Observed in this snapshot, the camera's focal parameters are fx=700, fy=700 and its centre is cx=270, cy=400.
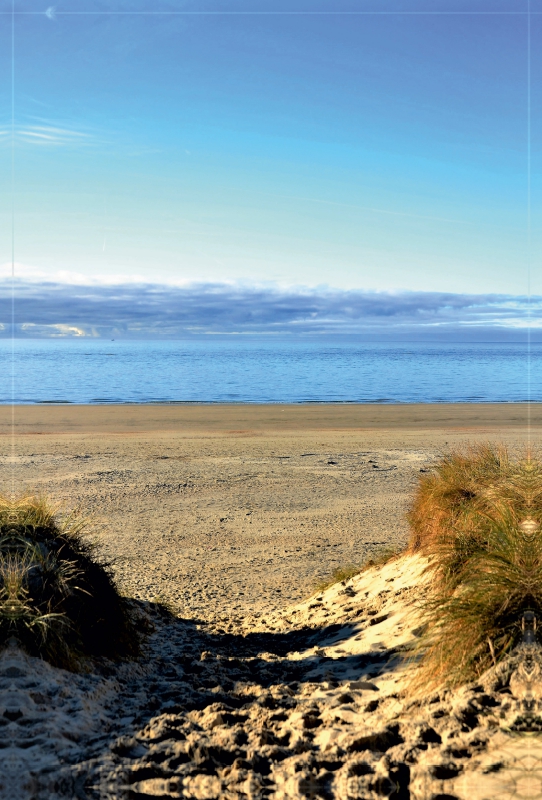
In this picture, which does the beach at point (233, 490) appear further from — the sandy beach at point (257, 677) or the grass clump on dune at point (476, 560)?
the grass clump on dune at point (476, 560)

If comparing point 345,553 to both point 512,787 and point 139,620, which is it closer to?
point 139,620

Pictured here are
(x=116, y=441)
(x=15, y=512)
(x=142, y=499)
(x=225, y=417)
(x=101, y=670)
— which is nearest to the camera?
(x=101, y=670)

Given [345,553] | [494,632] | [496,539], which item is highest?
[496,539]

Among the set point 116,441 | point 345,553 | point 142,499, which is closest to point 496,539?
point 345,553

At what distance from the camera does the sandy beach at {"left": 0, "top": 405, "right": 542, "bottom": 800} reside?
3.67 metres

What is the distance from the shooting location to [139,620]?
21.7ft

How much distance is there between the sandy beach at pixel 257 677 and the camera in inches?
145

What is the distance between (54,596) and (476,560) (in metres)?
3.23

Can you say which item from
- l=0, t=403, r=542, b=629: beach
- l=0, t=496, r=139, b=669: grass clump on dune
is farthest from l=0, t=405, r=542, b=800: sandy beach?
l=0, t=496, r=139, b=669: grass clump on dune

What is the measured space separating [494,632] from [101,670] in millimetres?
2838

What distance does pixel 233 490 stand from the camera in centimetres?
1378

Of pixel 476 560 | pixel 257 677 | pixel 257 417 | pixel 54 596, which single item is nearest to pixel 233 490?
pixel 257 677

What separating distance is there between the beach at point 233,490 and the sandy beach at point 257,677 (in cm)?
6

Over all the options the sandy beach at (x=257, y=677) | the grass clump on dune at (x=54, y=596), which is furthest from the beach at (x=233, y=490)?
the grass clump on dune at (x=54, y=596)
